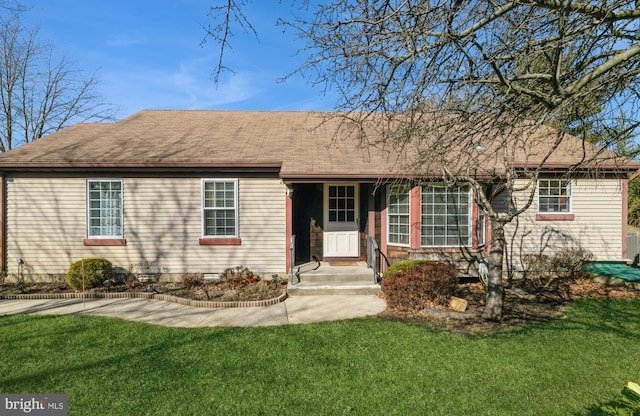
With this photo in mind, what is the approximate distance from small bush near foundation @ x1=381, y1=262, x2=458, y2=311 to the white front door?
9.38 ft

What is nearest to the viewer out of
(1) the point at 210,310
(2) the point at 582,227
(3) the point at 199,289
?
(1) the point at 210,310

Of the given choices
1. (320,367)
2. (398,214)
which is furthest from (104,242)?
(398,214)

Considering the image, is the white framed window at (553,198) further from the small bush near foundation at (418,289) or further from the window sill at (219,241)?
the window sill at (219,241)

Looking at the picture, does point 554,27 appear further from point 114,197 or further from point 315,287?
point 114,197

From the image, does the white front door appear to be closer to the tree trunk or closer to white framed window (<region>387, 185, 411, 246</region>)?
white framed window (<region>387, 185, 411, 246</region>)

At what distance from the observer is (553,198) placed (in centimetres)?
1023

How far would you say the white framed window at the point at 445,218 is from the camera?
9.31m

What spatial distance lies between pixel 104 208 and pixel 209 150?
11.2 feet

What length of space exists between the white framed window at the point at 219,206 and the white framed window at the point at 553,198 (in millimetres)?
9325

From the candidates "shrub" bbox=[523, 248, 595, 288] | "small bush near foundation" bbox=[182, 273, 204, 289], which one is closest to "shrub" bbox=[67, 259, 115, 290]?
"small bush near foundation" bbox=[182, 273, 204, 289]

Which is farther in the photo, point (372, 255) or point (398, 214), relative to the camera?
point (398, 214)

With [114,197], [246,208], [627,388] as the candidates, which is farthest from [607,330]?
[114,197]

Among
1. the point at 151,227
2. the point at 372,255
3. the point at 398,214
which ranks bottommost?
the point at 372,255

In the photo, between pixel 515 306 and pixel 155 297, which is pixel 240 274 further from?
pixel 515 306
